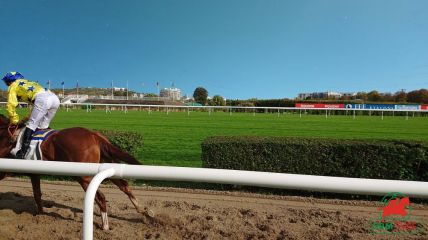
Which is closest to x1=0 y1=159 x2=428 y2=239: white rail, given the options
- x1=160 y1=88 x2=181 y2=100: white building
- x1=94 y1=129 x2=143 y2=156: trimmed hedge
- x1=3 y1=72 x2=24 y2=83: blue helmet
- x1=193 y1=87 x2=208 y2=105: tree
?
x1=3 y1=72 x2=24 y2=83: blue helmet

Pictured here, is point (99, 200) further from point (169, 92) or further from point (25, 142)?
point (169, 92)

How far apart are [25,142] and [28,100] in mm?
453

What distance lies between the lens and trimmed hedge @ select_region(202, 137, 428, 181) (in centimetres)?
467

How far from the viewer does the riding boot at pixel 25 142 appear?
3.25 metres

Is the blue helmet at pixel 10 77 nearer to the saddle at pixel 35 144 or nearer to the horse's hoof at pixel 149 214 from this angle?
the saddle at pixel 35 144

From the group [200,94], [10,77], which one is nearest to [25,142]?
[10,77]

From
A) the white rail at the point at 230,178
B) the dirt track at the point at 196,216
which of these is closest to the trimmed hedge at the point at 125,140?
the dirt track at the point at 196,216

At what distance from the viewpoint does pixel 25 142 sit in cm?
326

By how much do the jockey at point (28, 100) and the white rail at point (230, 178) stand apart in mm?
2084

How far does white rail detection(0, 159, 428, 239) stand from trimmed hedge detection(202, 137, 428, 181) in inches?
155

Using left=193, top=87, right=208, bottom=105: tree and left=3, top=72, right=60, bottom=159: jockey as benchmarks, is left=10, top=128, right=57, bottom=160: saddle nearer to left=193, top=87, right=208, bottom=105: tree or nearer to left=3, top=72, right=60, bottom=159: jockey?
left=3, top=72, right=60, bottom=159: jockey

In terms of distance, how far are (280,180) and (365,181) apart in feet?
0.95

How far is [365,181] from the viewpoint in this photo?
112 cm

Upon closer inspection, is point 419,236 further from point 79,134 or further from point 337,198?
point 79,134
